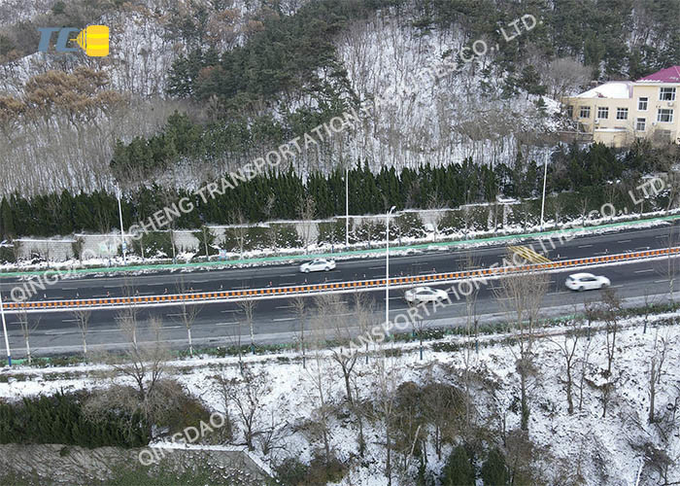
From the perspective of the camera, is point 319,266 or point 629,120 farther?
point 629,120

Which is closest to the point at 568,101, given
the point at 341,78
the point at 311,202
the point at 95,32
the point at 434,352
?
the point at 341,78

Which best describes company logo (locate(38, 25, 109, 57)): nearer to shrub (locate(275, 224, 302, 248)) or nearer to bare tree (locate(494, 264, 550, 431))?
shrub (locate(275, 224, 302, 248))

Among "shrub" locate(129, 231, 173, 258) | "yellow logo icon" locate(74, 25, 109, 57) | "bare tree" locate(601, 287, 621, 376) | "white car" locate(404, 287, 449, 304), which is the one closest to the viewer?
"bare tree" locate(601, 287, 621, 376)

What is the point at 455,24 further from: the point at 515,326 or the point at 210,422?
the point at 210,422

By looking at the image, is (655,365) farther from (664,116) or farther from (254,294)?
(664,116)

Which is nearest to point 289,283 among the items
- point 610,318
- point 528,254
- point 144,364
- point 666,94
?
point 144,364

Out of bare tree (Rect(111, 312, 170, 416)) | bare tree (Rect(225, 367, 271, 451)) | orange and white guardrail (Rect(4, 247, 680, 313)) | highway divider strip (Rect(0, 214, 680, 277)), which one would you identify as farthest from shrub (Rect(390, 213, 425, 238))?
bare tree (Rect(111, 312, 170, 416))
